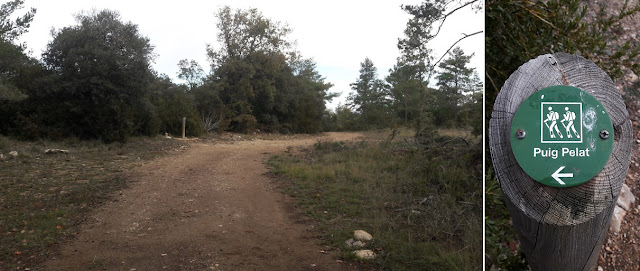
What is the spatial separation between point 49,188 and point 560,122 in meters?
2.20

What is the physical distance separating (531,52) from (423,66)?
65cm

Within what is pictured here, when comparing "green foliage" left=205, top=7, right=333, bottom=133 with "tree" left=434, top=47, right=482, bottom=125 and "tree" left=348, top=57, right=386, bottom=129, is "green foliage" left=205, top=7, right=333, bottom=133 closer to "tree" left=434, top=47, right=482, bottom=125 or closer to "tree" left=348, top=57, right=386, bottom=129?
"tree" left=348, top=57, right=386, bottom=129

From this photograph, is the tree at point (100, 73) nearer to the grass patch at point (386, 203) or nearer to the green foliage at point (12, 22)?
the green foliage at point (12, 22)

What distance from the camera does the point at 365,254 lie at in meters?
2.45

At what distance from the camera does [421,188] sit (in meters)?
3.22

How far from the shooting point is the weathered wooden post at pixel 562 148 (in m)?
1.42

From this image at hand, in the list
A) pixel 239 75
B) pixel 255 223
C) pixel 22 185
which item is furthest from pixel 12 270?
pixel 239 75

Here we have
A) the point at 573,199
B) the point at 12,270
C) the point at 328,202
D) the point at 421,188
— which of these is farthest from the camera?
the point at 421,188

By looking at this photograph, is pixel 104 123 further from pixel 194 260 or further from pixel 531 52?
pixel 531 52

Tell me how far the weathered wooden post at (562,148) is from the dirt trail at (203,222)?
3.73 feet

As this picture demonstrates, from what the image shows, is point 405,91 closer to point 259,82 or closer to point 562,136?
point 259,82

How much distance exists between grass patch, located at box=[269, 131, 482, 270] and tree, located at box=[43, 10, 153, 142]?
90 cm

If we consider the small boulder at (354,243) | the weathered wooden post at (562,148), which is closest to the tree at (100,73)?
the small boulder at (354,243)

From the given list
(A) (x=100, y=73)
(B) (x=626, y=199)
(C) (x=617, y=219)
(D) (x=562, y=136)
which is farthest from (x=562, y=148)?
(B) (x=626, y=199)
